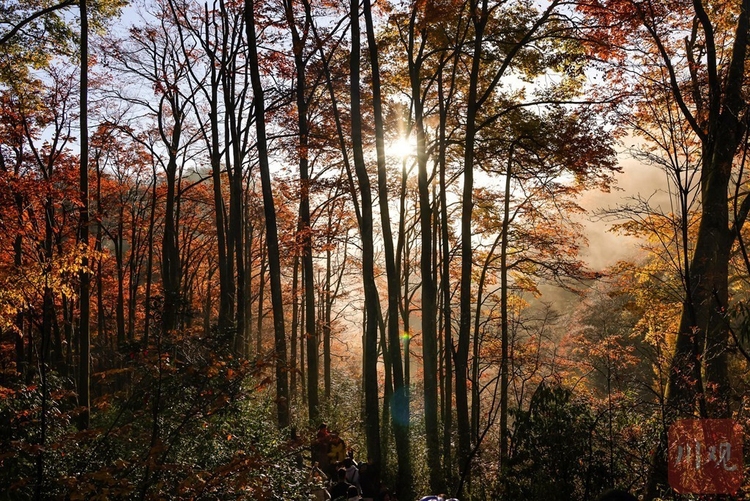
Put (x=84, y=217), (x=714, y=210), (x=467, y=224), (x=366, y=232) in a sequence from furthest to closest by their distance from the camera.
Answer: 1. (x=84, y=217)
2. (x=467, y=224)
3. (x=366, y=232)
4. (x=714, y=210)

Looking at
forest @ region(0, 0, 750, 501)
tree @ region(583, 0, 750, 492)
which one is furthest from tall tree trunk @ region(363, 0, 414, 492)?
tree @ region(583, 0, 750, 492)

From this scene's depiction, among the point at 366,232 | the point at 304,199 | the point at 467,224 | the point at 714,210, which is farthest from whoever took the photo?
the point at 304,199

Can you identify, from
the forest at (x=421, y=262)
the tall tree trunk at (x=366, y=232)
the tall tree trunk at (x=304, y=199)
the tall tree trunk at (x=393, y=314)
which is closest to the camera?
the forest at (x=421, y=262)

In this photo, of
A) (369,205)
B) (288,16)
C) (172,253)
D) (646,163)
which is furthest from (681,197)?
(172,253)

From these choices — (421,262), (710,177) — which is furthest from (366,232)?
(710,177)

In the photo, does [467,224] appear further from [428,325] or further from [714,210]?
[714,210]

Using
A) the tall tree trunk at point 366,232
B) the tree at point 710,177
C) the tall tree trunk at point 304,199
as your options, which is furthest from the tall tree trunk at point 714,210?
the tall tree trunk at point 304,199

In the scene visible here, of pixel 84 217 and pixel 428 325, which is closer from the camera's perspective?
pixel 428 325

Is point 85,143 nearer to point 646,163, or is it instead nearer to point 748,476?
point 646,163

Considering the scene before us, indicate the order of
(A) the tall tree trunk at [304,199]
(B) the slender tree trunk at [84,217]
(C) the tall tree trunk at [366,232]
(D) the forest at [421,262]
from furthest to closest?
(A) the tall tree trunk at [304,199] < (B) the slender tree trunk at [84,217] < (C) the tall tree trunk at [366,232] < (D) the forest at [421,262]

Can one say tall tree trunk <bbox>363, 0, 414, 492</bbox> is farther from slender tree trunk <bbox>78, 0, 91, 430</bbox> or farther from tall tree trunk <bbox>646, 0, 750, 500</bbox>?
slender tree trunk <bbox>78, 0, 91, 430</bbox>

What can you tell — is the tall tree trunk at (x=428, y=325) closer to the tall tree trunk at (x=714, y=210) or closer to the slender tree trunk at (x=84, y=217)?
the tall tree trunk at (x=714, y=210)

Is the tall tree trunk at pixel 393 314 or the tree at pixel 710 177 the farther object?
the tall tree trunk at pixel 393 314

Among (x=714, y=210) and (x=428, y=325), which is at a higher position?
(x=714, y=210)
